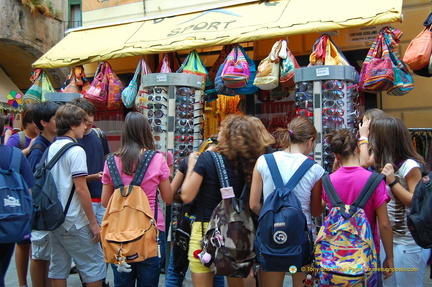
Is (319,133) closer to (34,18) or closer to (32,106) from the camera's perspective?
(32,106)

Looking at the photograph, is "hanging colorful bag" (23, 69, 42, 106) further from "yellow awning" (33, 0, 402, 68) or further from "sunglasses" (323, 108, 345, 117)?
"sunglasses" (323, 108, 345, 117)

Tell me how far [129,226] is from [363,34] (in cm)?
441

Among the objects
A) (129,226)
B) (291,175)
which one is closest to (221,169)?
(291,175)

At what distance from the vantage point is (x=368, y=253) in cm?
286

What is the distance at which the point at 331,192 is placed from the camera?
9.88ft

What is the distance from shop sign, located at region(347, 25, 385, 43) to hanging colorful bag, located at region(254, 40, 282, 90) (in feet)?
4.66

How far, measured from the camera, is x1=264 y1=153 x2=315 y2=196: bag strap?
3.06 meters

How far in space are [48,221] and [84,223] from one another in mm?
302

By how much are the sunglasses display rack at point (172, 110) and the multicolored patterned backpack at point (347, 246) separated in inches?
105

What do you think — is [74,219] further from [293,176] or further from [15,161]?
[293,176]

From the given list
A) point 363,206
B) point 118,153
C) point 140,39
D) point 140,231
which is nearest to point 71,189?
point 118,153

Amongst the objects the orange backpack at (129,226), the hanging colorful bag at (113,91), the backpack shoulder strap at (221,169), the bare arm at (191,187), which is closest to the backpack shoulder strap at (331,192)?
the backpack shoulder strap at (221,169)

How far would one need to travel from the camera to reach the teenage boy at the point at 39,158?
405cm

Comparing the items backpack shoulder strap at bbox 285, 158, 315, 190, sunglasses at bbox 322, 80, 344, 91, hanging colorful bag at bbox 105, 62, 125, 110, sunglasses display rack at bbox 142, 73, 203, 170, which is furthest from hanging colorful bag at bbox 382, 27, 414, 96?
hanging colorful bag at bbox 105, 62, 125, 110
